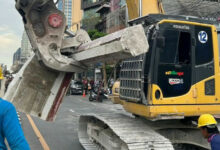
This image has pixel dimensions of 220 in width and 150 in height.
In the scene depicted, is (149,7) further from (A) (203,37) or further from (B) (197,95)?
(B) (197,95)

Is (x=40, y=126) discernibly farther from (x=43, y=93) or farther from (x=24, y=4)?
(x=24, y=4)

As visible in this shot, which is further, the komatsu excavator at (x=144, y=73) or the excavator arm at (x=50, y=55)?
the komatsu excavator at (x=144, y=73)

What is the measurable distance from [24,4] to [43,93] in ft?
4.95

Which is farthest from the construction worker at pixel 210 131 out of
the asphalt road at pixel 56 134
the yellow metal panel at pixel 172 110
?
the asphalt road at pixel 56 134

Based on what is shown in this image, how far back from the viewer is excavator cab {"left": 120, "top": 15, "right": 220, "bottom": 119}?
4945 mm

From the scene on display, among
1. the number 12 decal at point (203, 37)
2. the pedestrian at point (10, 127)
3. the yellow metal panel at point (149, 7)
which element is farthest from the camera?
the yellow metal panel at point (149, 7)

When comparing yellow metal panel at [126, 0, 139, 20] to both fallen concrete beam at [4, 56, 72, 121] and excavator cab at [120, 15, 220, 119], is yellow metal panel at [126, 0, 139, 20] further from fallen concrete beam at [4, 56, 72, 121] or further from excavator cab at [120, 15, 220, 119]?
fallen concrete beam at [4, 56, 72, 121]

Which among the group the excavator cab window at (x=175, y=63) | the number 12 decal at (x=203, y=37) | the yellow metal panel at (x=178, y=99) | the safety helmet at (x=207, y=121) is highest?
the number 12 decal at (x=203, y=37)

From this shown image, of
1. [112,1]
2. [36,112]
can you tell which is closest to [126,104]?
[36,112]

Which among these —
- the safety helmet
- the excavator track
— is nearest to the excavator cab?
the excavator track

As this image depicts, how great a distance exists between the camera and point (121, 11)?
127 ft

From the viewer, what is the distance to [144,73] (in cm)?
499

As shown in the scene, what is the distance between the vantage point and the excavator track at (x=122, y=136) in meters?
4.61

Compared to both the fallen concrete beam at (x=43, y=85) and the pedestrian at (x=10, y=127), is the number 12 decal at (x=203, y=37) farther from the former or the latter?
the pedestrian at (x=10, y=127)
